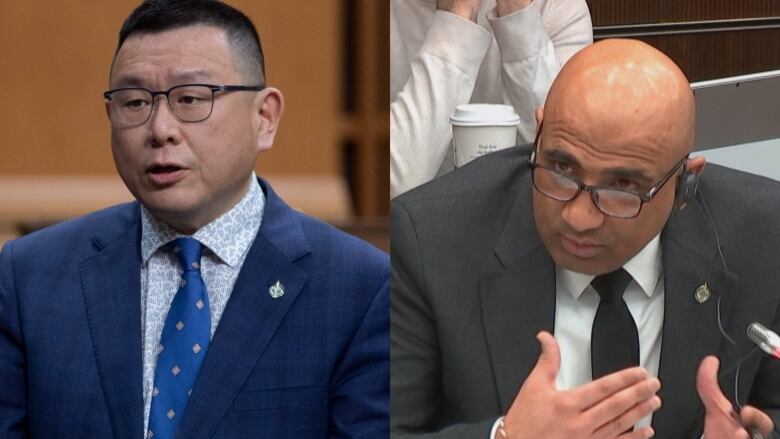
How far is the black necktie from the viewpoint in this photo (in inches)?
59.9

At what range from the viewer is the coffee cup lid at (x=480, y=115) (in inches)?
61.1

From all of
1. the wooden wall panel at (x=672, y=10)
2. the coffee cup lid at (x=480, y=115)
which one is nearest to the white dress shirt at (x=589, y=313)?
the coffee cup lid at (x=480, y=115)

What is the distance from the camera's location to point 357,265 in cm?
160

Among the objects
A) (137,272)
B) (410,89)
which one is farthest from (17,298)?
(410,89)

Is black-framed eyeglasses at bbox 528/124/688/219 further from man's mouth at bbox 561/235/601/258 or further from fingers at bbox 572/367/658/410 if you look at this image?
fingers at bbox 572/367/658/410

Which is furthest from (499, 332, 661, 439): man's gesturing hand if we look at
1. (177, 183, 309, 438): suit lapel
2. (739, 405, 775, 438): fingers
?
(177, 183, 309, 438): suit lapel

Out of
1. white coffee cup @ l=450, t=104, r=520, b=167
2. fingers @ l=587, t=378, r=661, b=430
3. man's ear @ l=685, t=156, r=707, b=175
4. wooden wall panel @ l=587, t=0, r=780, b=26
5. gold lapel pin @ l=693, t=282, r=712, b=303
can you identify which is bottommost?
fingers @ l=587, t=378, r=661, b=430

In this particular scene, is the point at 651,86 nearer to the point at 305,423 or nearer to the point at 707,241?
the point at 707,241

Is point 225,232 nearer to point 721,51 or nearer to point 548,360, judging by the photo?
point 548,360

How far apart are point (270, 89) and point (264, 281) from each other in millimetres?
Answer: 265

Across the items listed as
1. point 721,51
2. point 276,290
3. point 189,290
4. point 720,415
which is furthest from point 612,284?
point 189,290

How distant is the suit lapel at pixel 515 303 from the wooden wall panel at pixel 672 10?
29 cm

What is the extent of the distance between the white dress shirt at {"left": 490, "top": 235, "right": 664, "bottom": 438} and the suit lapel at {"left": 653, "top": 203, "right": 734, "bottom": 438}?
0.01m

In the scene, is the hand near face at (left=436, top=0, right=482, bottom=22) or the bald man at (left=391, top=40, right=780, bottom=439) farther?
the hand near face at (left=436, top=0, right=482, bottom=22)
